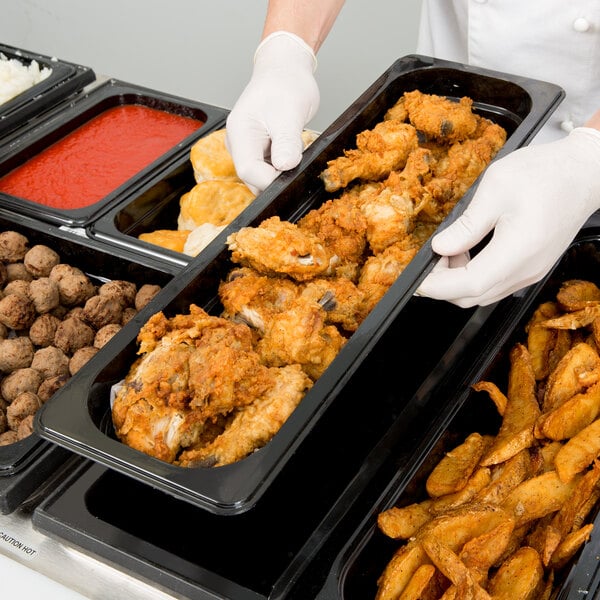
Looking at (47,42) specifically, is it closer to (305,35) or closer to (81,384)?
(305,35)

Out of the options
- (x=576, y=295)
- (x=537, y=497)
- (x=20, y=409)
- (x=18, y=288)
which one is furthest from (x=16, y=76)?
(x=537, y=497)

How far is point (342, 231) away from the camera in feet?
5.79

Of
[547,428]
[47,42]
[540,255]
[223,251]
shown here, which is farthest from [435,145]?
[47,42]

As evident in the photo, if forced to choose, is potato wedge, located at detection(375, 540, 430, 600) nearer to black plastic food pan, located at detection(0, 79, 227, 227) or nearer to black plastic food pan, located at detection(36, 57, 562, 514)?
black plastic food pan, located at detection(36, 57, 562, 514)

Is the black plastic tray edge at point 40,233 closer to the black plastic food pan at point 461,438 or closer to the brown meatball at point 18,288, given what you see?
the brown meatball at point 18,288

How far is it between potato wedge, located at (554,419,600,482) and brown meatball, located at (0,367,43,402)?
49.6 inches

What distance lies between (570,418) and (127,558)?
914 mm

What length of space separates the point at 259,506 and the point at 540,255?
838 millimetres

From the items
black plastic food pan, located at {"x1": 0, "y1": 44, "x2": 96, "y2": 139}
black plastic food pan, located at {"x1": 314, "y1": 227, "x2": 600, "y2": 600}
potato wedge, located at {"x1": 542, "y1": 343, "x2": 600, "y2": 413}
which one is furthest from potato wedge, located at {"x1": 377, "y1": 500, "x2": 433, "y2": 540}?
black plastic food pan, located at {"x1": 0, "y1": 44, "x2": 96, "y2": 139}

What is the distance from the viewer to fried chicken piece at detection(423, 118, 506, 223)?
186 centimetres

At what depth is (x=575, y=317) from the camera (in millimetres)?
1691

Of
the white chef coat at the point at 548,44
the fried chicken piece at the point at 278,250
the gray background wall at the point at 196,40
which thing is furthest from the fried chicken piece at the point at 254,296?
the gray background wall at the point at 196,40

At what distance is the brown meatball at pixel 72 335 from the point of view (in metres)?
1.99

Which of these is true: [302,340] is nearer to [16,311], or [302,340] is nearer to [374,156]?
[374,156]
